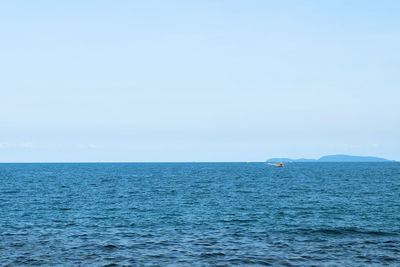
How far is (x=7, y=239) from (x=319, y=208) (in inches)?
→ 1677

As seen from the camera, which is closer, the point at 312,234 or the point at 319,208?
the point at 312,234

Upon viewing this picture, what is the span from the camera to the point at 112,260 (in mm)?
30500

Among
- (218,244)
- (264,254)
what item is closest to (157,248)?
(218,244)

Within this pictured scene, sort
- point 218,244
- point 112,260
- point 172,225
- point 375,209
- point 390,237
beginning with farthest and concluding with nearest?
point 375,209, point 172,225, point 390,237, point 218,244, point 112,260

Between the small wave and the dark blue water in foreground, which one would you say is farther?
the small wave

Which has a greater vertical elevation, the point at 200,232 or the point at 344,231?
the point at 344,231

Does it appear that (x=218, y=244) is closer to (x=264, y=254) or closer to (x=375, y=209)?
(x=264, y=254)

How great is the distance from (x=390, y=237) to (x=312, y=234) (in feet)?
24.1

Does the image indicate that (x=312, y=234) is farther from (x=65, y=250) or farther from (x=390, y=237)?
(x=65, y=250)

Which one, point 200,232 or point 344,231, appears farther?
point 344,231

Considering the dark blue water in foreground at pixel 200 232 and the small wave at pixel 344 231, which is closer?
the dark blue water in foreground at pixel 200 232

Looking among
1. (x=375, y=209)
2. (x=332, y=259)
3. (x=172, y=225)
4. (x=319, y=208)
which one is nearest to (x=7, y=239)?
(x=172, y=225)

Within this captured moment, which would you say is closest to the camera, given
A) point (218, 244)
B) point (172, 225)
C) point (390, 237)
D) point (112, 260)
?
point (112, 260)

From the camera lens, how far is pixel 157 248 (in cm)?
3438
